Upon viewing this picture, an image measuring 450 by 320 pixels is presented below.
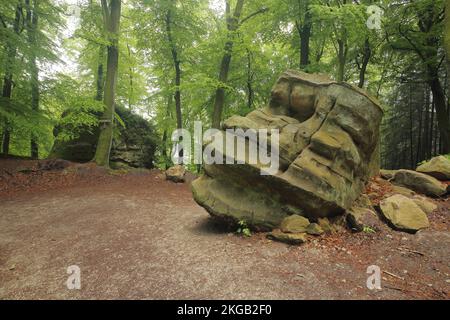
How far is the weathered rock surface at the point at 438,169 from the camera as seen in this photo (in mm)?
8701

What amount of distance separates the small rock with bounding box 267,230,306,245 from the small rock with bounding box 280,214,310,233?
0.47 ft

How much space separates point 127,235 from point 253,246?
315 cm

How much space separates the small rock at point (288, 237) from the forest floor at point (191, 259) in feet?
0.50

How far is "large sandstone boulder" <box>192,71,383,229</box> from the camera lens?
607 cm

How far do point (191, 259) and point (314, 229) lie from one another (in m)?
2.80

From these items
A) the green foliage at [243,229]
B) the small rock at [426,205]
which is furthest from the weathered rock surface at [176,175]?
the small rock at [426,205]

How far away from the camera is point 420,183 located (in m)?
8.14

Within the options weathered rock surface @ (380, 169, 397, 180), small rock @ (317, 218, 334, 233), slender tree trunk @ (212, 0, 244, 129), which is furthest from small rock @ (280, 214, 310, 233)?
slender tree trunk @ (212, 0, 244, 129)

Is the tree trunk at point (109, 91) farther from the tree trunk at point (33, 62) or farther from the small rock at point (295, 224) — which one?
the small rock at point (295, 224)

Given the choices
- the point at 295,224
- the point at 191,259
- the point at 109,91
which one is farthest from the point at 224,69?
the point at 191,259

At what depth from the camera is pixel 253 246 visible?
5504mm
